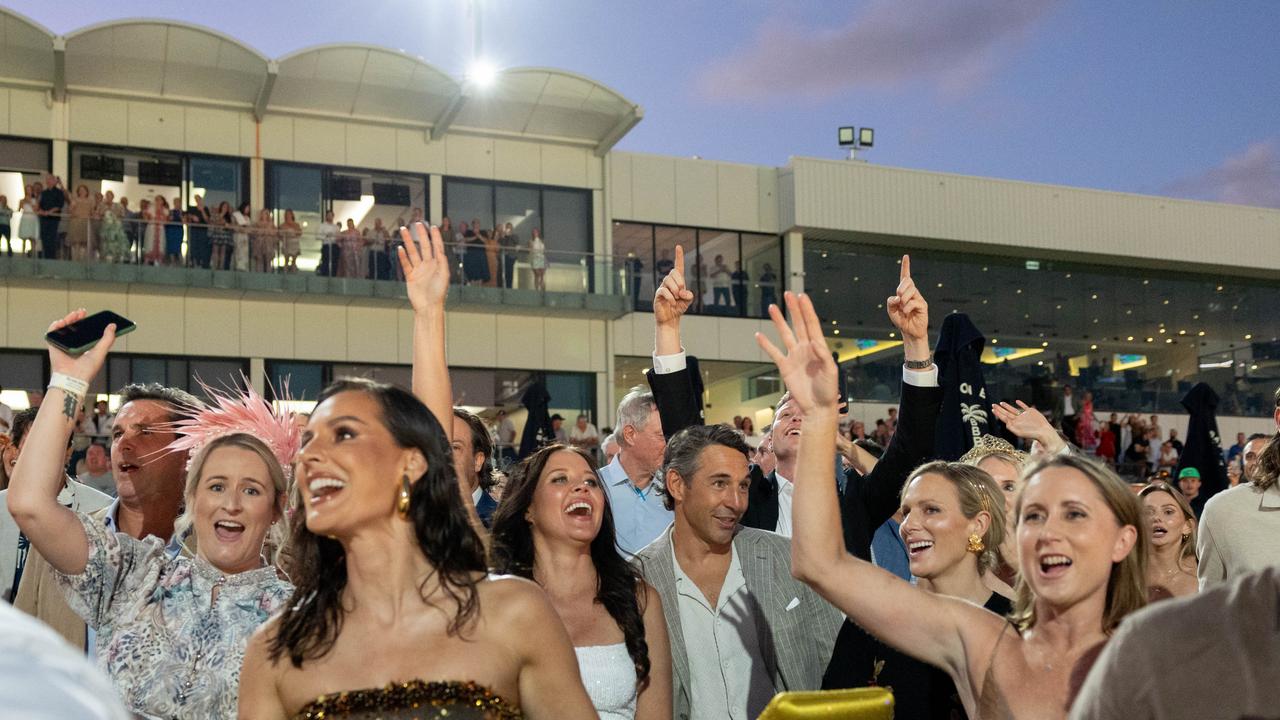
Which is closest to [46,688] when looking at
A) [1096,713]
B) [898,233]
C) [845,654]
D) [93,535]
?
[1096,713]

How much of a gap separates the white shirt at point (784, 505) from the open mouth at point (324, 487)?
12.5 feet

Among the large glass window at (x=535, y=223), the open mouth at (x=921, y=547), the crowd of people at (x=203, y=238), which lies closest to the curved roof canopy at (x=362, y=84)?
the large glass window at (x=535, y=223)

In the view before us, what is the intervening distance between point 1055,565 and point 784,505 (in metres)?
3.42

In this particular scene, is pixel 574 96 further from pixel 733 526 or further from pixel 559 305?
pixel 733 526

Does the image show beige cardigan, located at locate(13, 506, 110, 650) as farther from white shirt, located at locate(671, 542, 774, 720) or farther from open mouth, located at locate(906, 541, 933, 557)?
open mouth, located at locate(906, 541, 933, 557)

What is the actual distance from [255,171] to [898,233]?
43.7 ft

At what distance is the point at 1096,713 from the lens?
129cm

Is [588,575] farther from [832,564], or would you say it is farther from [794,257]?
[794,257]

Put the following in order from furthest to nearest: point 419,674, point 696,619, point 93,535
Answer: point 696,619, point 93,535, point 419,674

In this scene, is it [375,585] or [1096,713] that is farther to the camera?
[375,585]

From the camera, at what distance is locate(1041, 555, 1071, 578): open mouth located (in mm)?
3402

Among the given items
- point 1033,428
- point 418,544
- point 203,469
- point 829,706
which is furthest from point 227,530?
point 1033,428

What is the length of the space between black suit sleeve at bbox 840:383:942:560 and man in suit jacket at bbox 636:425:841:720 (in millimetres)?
543

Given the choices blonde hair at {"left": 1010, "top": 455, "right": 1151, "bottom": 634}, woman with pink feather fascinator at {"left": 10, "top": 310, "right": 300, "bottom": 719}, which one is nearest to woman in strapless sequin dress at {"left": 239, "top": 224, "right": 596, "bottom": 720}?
woman with pink feather fascinator at {"left": 10, "top": 310, "right": 300, "bottom": 719}
